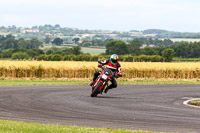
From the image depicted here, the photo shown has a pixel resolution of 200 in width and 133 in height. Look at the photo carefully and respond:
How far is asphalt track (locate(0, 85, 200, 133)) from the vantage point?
485 inches

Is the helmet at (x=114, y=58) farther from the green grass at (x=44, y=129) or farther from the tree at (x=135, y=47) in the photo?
the tree at (x=135, y=47)

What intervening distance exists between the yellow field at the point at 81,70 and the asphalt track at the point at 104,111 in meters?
14.7

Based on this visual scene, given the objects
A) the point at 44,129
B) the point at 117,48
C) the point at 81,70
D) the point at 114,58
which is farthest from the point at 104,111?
the point at 117,48

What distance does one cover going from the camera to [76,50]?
11206 cm

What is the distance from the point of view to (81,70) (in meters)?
36.4

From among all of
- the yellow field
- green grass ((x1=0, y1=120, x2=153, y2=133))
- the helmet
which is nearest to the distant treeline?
the yellow field

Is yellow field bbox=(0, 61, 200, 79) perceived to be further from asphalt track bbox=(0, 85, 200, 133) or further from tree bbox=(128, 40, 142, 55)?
tree bbox=(128, 40, 142, 55)

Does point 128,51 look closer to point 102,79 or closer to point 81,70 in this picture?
point 81,70

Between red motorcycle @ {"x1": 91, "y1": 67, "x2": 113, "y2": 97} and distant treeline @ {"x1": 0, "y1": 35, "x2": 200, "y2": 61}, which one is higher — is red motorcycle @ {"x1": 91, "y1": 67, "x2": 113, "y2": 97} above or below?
above

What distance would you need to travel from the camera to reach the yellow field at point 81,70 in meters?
35.5

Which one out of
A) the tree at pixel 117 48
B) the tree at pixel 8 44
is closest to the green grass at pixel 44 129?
the tree at pixel 117 48

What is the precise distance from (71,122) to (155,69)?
1002 inches

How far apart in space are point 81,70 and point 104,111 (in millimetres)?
21642

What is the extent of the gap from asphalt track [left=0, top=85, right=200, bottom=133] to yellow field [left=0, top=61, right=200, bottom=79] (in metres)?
14.7
